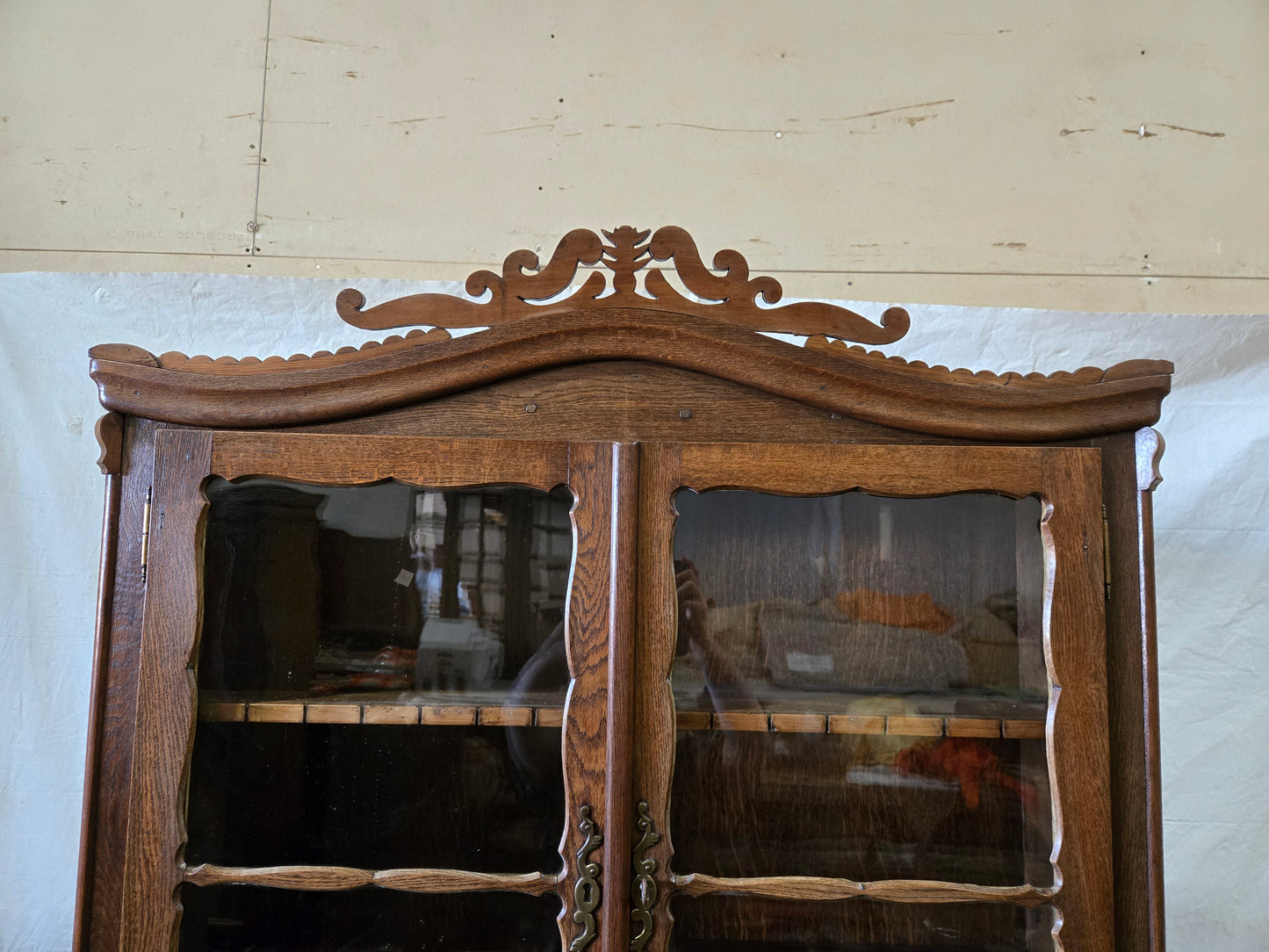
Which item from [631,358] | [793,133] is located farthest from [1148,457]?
[793,133]

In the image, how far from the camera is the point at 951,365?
3.92ft

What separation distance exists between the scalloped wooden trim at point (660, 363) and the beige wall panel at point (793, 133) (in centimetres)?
46

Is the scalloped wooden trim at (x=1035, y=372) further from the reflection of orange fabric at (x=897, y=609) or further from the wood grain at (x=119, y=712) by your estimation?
the wood grain at (x=119, y=712)

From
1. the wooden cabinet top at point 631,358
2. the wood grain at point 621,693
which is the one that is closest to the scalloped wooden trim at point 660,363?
the wooden cabinet top at point 631,358

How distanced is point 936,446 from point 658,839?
0.40m

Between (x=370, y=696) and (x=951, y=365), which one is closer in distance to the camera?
(x=370, y=696)

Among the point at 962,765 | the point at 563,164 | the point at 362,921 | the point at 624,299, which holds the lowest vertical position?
the point at 362,921

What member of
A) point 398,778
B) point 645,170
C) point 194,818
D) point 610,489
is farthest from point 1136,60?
point 194,818

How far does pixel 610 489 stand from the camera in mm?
800

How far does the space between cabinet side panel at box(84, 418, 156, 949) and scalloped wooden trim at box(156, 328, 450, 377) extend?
0.23 feet

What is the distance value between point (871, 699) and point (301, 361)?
1.91 feet

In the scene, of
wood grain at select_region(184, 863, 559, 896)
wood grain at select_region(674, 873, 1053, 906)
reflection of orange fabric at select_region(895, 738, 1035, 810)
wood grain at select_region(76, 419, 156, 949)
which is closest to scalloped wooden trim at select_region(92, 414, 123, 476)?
wood grain at select_region(76, 419, 156, 949)

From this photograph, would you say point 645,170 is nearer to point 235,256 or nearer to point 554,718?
point 235,256

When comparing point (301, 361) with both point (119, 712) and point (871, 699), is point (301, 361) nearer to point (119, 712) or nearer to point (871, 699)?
point (119, 712)
